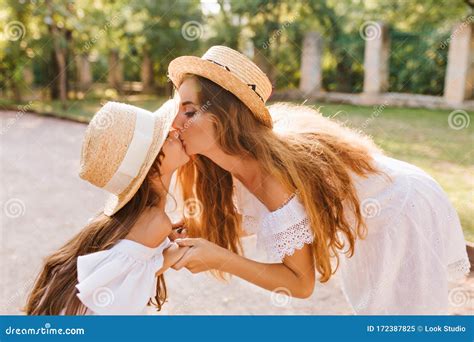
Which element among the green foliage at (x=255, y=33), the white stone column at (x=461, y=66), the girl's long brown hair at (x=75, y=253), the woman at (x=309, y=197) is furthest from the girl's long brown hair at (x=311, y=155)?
the green foliage at (x=255, y=33)

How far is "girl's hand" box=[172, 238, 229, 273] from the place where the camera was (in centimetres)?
208

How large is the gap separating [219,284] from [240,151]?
1.69 metres

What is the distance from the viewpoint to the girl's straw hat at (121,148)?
2025 millimetres

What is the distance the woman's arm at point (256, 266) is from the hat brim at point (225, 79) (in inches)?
21.4

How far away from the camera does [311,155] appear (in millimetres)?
2229

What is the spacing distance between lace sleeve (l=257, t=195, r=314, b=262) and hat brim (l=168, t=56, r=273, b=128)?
1.19ft

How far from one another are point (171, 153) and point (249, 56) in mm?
13152

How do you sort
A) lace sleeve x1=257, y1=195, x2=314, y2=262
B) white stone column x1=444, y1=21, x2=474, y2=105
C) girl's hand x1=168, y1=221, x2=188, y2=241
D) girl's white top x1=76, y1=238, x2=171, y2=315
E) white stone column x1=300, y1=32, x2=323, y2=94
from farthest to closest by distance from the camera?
white stone column x1=300, y1=32, x2=323, y2=94 → white stone column x1=444, y1=21, x2=474, y2=105 → girl's hand x1=168, y1=221, x2=188, y2=241 → lace sleeve x1=257, y1=195, x2=314, y2=262 → girl's white top x1=76, y1=238, x2=171, y2=315

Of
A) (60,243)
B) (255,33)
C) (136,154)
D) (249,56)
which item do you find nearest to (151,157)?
(136,154)

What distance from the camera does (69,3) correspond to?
1533cm

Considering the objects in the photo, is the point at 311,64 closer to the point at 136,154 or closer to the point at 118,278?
the point at 136,154

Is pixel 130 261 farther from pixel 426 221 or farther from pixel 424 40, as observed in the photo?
pixel 424 40

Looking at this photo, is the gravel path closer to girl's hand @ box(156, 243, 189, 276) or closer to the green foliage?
girl's hand @ box(156, 243, 189, 276)

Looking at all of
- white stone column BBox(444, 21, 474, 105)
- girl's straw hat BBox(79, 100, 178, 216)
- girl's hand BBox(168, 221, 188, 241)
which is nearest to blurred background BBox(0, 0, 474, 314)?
white stone column BBox(444, 21, 474, 105)
